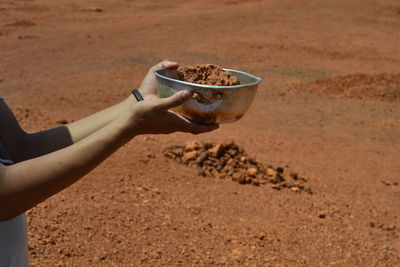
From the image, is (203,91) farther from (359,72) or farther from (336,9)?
(336,9)

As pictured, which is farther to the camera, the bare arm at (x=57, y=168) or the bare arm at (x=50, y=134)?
A: the bare arm at (x=50, y=134)

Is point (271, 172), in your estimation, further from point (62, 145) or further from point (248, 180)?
point (62, 145)

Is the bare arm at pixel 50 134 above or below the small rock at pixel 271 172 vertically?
above

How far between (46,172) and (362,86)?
28.5 ft

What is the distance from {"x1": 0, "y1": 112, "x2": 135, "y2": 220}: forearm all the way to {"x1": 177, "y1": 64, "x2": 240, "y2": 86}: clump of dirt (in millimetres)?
614

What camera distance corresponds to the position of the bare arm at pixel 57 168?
1.65 metres

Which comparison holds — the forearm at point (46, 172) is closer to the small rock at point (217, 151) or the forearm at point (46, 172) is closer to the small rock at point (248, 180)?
the small rock at point (248, 180)

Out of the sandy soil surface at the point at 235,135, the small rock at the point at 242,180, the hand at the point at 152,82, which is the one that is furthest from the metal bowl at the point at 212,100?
the small rock at the point at 242,180

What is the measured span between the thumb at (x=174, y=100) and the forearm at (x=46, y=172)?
0.23 m

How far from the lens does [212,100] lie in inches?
82.7

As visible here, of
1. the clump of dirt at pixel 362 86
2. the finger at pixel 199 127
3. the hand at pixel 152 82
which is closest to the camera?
the finger at pixel 199 127

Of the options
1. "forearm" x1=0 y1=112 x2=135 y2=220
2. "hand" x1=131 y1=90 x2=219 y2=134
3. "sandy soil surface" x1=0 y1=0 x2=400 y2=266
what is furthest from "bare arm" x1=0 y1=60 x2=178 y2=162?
"sandy soil surface" x1=0 y1=0 x2=400 y2=266

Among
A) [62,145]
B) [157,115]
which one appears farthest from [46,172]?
[62,145]

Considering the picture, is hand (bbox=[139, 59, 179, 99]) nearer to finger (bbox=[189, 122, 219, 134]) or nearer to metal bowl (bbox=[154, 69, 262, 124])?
metal bowl (bbox=[154, 69, 262, 124])
